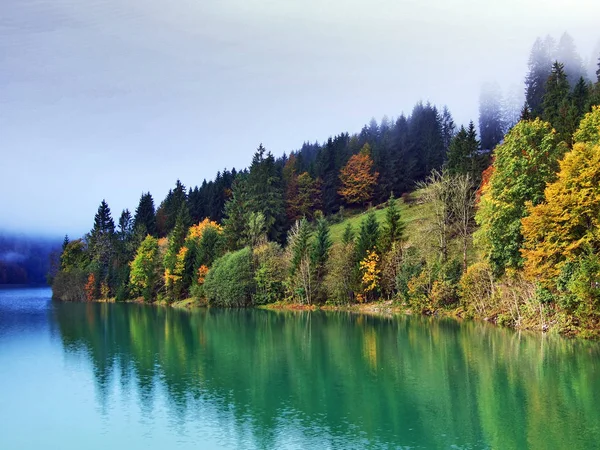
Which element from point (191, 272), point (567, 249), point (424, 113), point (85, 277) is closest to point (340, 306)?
point (191, 272)

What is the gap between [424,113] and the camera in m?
150

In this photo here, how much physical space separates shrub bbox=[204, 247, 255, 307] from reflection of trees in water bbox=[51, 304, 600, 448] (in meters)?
33.6

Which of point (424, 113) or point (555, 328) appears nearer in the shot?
point (555, 328)

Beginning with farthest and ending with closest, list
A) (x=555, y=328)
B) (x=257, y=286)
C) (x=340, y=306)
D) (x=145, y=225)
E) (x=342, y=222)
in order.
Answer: (x=145, y=225) < (x=342, y=222) < (x=257, y=286) < (x=340, y=306) < (x=555, y=328)

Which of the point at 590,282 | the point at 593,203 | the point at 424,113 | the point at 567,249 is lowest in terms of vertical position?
the point at 590,282

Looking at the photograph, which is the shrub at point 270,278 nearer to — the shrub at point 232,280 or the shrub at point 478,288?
the shrub at point 232,280

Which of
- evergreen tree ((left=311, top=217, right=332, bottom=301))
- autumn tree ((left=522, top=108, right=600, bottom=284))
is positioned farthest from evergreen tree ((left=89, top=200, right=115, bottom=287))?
autumn tree ((left=522, top=108, right=600, bottom=284))

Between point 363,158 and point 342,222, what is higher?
point 363,158

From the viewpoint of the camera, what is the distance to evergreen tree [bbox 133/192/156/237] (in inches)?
5536

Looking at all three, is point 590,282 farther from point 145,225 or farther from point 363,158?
point 145,225

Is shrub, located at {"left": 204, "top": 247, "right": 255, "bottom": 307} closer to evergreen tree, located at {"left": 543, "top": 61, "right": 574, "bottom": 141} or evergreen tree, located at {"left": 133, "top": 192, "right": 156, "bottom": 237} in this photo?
evergreen tree, located at {"left": 543, "top": 61, "right": 574, "bottom": 141}

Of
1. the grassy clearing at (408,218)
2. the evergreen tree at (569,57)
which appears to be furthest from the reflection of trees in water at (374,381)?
the evergreen tree at (569,57)

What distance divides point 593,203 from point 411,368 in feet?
60.4

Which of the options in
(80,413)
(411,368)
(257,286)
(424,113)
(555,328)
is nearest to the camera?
(80,413)
